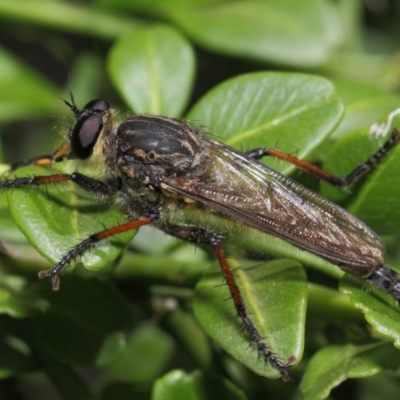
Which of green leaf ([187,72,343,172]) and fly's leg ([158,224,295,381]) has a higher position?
green leaf ([187,72,343,172])

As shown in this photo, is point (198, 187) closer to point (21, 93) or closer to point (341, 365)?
point (341, 365)

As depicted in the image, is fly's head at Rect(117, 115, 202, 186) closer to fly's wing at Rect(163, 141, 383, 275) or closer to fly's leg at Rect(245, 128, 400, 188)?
fly's wing at Rect(163, 141, 383, 275)

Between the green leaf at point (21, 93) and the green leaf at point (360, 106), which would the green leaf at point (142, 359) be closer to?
the green leaf at point (360, 106)

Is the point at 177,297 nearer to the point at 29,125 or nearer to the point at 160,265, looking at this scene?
the point at 160,265

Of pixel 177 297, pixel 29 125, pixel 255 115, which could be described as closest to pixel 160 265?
pixel 177 297

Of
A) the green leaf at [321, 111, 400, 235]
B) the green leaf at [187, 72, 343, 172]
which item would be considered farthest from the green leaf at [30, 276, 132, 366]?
the green leaf at [321, 111, 400, 235]

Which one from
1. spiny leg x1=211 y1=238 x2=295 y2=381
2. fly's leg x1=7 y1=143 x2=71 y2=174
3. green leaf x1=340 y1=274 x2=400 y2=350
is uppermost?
green leaf x1=340 y1=274 x2=400 y2=350

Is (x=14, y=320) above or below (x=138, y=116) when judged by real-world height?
below

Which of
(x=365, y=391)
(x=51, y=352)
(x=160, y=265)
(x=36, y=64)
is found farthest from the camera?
(x=36, y=64)
